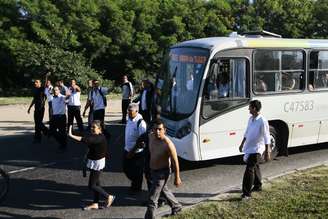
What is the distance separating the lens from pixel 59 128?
13000 mm

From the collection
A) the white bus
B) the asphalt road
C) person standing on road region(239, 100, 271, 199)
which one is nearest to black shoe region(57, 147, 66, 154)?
the asphalt road

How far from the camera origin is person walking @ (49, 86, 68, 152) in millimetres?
12914

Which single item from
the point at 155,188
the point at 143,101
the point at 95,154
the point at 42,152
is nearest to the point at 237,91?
the point at 143,101

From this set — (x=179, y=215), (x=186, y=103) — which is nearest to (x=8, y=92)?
(x=186, y=103)

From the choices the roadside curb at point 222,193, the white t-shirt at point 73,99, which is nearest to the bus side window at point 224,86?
the roadside curb at point 222,193

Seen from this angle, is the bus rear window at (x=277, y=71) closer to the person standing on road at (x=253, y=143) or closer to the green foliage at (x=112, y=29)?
the person standing on road at (x=253, y=143)

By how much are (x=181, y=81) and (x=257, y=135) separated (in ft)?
9.47

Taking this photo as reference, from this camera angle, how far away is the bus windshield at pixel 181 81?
1048 centimetres

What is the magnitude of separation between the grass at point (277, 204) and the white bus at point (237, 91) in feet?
5.97

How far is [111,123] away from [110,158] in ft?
19.5

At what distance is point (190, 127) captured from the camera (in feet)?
33.9

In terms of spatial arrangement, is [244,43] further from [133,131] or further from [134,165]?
[134,165]

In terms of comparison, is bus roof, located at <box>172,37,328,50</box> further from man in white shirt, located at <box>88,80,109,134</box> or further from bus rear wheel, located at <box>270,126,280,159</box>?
man in white shirt, located at <box>88,80,109,134</box>

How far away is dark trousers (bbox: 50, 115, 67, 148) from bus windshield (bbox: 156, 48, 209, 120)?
2922 mm
